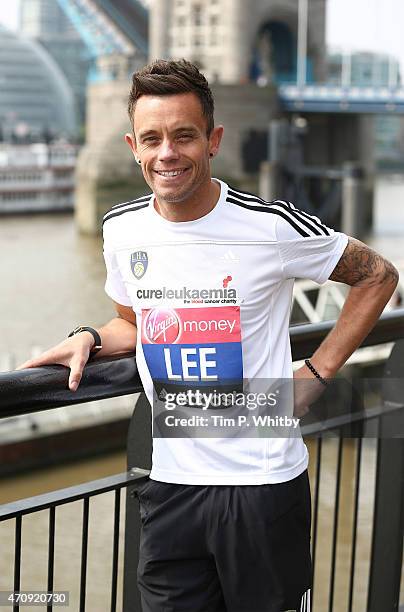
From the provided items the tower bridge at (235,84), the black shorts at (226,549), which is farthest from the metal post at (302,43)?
the black shorts at (226,549)

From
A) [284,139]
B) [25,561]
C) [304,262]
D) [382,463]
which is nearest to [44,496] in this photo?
[304,262]

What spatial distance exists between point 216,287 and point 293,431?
8.6 inches

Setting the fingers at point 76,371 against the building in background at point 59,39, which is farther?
the building in background at point 59,39

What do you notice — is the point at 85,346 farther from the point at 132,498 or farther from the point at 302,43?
the point at 302,43

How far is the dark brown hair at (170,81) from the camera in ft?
4.39

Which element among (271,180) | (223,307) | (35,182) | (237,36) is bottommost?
(35,182)

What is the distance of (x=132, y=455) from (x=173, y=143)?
476 millimetres

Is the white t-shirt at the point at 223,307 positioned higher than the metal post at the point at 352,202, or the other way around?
the white t-shirt at the point at 223,307

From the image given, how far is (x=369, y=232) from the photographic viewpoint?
97.2ft

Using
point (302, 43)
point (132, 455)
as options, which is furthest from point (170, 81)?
point (302, 43)

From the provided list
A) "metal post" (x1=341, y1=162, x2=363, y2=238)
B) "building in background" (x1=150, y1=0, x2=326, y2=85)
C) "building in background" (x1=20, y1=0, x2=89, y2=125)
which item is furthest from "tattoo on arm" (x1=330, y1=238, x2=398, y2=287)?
"building in background" (x1=20, y1=0, x2=89, y2=125)

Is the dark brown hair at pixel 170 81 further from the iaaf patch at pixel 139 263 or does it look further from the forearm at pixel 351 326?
the forearm at pixel 351 326

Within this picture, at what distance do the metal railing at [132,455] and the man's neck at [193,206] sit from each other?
0.73ft

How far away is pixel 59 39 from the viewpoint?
82750 millimetres
